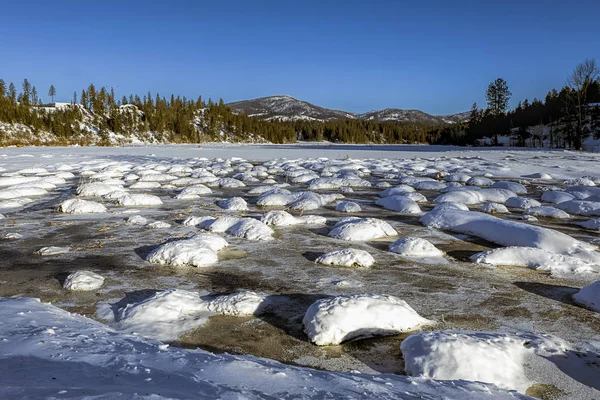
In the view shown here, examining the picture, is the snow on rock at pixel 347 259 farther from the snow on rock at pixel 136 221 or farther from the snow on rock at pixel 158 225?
the snow on rock at pixel 136 221

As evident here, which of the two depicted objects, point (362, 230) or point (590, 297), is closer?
point (590, 297)

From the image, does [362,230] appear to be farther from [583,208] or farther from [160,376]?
[583,208]

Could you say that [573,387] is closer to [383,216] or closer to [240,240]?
[240,240]

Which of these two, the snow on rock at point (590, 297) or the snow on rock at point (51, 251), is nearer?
the snow on rock at point (590, 297)

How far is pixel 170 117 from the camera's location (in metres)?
67.5

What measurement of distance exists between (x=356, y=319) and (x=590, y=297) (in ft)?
6.44

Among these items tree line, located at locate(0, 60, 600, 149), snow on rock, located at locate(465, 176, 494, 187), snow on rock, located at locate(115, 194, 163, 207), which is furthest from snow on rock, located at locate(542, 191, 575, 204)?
tree line, located at locate(0, 60, 600, 149)

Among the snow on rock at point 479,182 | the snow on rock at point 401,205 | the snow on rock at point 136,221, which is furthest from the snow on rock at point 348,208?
the snow on rock at point 479,182

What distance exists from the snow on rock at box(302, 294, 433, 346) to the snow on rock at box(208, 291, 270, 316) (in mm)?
440

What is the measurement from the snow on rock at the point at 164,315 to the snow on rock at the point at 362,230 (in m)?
2.54

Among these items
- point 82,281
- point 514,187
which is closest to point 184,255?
point 82,281

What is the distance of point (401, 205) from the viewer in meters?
7.41

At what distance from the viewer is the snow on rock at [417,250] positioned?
14.9 ft

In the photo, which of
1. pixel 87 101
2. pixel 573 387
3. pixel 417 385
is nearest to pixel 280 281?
pixel 417 385
